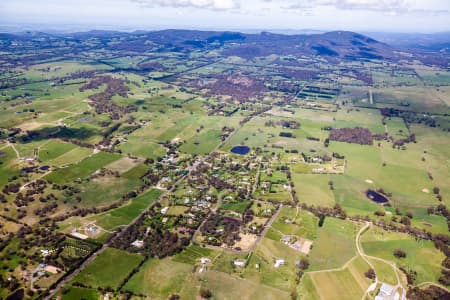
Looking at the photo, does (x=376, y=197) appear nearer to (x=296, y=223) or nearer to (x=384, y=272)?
(x=296, y=223)

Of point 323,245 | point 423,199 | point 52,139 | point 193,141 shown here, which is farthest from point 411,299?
point 52,139

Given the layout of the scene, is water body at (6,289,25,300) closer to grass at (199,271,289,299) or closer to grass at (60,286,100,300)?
grass at (60,286,100,300)

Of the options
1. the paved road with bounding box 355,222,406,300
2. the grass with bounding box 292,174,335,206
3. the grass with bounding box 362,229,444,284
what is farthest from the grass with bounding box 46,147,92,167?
the grass with bounding box 362,229,444,284

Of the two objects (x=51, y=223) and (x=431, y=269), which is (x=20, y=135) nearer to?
(x=51, y=223)

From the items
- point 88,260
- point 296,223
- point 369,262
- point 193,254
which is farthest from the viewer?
point 296,223

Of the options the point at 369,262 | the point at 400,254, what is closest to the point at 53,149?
the point at 369,262

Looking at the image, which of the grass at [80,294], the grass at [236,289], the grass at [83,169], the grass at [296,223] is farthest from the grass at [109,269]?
the grass at [83,169]
